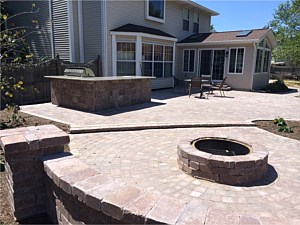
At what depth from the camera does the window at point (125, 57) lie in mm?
12188

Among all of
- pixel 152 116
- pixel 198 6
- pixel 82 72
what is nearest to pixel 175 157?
pixel 152 116

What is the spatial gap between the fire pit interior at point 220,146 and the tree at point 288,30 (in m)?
24.5

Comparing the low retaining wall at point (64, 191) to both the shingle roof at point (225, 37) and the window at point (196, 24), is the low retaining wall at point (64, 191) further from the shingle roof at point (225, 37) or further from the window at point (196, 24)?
the window at point (196, 24)

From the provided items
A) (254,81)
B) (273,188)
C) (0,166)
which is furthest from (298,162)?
(254,81)

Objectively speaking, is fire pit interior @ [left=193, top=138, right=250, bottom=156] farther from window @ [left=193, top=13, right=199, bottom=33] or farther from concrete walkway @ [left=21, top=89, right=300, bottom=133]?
window @ [left=193, top=13, right=199, bottom=33]

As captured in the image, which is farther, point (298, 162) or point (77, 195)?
point (298, 162)

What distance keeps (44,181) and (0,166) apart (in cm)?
137

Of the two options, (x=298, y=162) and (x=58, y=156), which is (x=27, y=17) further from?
(x=298, y=162)

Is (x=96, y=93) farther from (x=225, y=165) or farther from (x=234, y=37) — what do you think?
(x=234, y=37)

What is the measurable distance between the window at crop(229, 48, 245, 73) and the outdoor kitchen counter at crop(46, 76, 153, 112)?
8.40 m

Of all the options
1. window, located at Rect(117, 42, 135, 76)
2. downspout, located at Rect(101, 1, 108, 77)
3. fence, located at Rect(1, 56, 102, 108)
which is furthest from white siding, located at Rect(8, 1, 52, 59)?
window, located at Rect(117, 42, 135, 76)

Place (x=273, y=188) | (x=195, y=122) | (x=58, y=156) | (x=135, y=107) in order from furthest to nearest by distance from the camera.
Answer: (x=135, y=107)
(x=195, y=122)
(x=273, y=188)
(x=58, y=156)

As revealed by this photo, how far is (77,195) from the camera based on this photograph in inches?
77.8

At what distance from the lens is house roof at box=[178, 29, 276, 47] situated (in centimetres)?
1427
